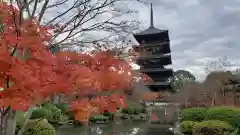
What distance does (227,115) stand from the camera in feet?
37.5

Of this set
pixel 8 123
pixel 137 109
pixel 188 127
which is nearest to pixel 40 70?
pixel 8 123

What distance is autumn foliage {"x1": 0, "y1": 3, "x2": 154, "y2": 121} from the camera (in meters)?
3.09

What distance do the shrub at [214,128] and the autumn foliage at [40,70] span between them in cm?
718

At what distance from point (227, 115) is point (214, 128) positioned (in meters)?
1.30

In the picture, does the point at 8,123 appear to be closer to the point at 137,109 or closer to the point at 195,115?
the point at 195,115

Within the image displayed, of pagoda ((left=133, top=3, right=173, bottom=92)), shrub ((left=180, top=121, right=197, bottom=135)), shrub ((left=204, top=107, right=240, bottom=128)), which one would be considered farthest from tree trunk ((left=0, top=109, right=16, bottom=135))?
pagoda ((left=133, top=3, right=173, bottom=92))

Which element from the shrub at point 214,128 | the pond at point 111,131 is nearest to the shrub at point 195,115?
the pond at point 111,131

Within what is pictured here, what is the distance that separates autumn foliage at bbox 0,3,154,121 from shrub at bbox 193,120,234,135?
7.18 m

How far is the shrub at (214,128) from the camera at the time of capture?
34.4 feet

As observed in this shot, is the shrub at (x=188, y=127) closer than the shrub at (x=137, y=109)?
Yes

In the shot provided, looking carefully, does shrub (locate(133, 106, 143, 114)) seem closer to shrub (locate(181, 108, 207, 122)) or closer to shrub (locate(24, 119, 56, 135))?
shrub (locate(181, 108, 207, 122))

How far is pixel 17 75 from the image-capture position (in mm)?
3025

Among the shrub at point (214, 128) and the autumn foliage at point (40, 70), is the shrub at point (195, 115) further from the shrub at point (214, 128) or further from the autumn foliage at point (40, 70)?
the autumn foliage at point (40, 70)

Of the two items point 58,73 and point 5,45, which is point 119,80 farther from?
point 5,45
